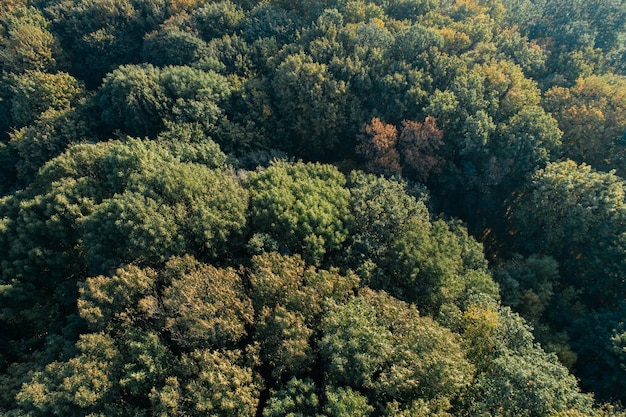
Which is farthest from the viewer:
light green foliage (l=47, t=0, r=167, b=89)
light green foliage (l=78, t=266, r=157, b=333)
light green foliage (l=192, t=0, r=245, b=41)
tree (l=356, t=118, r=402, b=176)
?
light green foliage (l=47, t=0, r=167, b=89)

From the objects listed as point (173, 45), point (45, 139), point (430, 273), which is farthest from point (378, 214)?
point (45, 139)

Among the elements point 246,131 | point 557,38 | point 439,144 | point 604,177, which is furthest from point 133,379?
point 557,38

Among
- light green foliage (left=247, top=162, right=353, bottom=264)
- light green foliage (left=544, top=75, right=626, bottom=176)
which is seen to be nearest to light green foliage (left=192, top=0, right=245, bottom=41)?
light green foliage (left=247, top=162, right=353, bottom=264)

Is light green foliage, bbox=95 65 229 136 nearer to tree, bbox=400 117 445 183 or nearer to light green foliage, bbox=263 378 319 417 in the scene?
tree, bbox=400 117 445 183

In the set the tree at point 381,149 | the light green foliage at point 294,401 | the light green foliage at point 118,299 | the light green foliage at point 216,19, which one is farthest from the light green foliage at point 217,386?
the light green foliage at point 216,19

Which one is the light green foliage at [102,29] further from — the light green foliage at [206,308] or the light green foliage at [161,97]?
the light green foliage at [206,308]

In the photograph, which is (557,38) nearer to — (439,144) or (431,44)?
(431,44)
